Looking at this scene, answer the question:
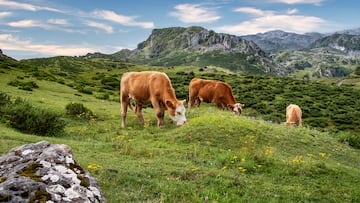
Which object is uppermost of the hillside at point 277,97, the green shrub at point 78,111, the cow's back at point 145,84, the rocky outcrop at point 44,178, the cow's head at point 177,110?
the cow's back at point 145,84

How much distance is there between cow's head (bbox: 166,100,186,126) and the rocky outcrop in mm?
11647

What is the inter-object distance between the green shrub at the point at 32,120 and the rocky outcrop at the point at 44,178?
10.5m

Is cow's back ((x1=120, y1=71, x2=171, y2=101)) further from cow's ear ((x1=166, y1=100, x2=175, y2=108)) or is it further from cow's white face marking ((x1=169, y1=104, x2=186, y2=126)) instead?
cow's white face marking ((x1=169, y1=104, x2=186, y2=126))

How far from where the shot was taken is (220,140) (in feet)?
53.3

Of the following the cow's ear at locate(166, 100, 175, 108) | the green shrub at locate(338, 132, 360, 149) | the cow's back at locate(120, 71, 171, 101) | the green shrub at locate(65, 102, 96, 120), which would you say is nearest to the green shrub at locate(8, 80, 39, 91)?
the green shrub at locate(65, 102, 96, 120)

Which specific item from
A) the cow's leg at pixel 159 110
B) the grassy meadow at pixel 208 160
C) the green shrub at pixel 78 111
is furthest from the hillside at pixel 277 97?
the grassy meadow at pixel 208 160

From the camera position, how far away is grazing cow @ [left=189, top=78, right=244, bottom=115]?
90.5 ft

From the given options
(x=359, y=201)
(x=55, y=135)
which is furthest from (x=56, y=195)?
(x=55, y=135)

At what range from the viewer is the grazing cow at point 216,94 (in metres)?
27.6

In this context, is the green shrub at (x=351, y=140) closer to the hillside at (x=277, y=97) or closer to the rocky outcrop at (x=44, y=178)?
the rocky outcrop at (x=44, y=178)

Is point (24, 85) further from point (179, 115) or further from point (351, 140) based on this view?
point (351, 140)

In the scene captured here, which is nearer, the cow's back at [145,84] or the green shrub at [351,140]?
the cow's back at [145,84]

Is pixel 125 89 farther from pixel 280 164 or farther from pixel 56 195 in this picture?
pixel 56 195

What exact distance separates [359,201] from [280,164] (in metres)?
3.26
